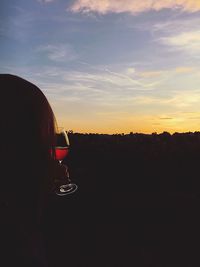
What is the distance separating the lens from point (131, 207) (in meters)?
9.62

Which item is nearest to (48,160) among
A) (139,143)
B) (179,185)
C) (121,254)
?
(121,254)

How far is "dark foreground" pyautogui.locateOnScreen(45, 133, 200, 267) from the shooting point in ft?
25.5

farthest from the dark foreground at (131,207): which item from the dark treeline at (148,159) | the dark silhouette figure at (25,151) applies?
the dark silhouette figure at (25,151)

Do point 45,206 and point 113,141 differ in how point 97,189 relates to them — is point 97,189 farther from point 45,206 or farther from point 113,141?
point 45,206

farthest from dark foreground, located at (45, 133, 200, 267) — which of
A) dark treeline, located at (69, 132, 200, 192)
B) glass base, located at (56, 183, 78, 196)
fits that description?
glass base, located at (56, 183, 78, 196)

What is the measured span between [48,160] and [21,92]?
0.29 metres

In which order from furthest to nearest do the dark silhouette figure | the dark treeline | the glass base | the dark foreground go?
the dark treeline, the dark foreground, the glass base, the dark silhouette figure

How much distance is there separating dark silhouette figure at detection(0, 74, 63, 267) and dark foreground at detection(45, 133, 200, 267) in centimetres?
577

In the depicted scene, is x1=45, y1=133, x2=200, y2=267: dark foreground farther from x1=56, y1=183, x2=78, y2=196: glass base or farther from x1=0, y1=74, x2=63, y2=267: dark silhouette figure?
x1=0, y1=74, x2=63, y2=267: dark silhouette figure

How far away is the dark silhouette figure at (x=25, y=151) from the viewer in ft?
6.02

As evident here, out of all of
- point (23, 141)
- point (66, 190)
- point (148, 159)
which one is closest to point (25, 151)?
point (23, 141)

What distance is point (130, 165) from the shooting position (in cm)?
1091

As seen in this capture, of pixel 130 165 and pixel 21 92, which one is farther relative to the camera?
pixel 130 165

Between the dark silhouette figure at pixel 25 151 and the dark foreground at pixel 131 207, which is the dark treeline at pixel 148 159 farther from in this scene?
the dark silhouette figure at pixel 25 151
